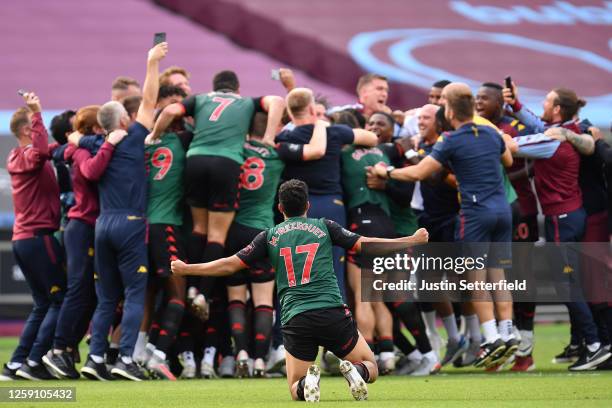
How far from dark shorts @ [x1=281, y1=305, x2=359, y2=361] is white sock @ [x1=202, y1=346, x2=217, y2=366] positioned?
267 centimetres

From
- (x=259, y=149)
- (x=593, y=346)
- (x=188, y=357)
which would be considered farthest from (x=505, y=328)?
(x=188, y=357)

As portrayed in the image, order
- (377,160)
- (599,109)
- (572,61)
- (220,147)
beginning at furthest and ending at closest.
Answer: (572,61), (599,109), (377,160), (220,147)

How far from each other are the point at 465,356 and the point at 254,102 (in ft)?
11.2

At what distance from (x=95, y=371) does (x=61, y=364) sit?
1.60 feet

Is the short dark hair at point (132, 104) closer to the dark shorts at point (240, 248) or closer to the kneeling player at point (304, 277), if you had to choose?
the dark shorts at point (240, 248)

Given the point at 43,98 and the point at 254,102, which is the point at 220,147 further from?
the point at 43,98

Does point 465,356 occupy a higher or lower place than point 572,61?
lower

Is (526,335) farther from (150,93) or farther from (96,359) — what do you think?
(150,93)

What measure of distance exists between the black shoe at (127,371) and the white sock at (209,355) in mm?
708

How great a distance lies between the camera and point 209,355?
33.8 feet

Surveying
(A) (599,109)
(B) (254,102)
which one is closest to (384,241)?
(B) (254,102)

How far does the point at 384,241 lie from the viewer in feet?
24.7

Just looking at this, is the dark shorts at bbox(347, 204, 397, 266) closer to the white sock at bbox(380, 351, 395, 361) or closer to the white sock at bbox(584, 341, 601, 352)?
the white sock at bbox(380, 351, 395, 361)

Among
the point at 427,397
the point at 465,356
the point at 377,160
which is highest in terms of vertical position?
the point at 377,160
